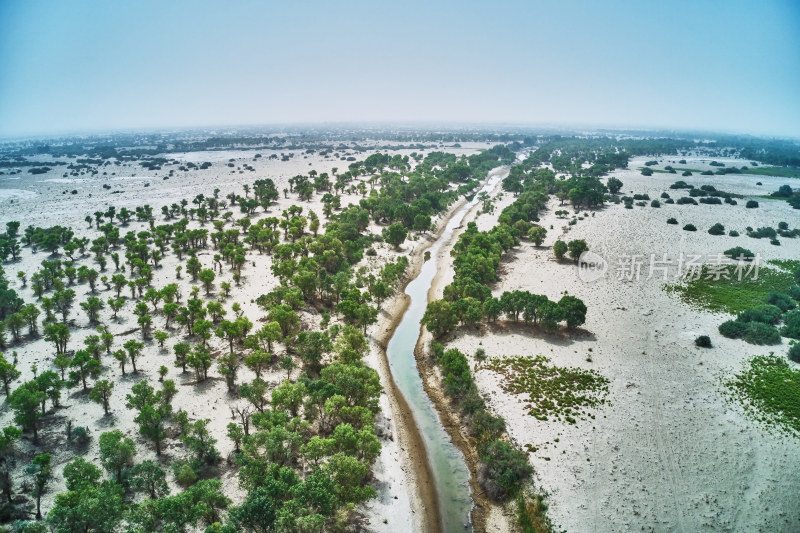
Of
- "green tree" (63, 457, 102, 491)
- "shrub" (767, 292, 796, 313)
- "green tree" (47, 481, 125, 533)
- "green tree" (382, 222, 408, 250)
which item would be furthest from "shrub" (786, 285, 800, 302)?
"green tree" (63, 457, 102, 491)

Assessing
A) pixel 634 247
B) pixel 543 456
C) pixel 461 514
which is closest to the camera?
pixel 461 514

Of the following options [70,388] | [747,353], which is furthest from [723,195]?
[70,388]

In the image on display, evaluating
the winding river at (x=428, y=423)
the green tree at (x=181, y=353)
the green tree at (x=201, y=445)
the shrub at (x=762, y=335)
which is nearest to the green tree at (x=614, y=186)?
the shrub at (x=762, y=335)

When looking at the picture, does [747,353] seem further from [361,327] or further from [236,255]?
[236,255]

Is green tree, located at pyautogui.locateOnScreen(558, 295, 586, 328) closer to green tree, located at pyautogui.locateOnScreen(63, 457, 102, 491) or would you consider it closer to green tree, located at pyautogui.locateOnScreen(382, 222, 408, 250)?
green tree, located at pyautogui.locateOnScreen(382, 222, 408, 250)

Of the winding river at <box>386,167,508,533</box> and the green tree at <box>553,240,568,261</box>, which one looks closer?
the winding river at <box>386,167,508,533</box>

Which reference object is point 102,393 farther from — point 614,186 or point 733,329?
point 614,186
